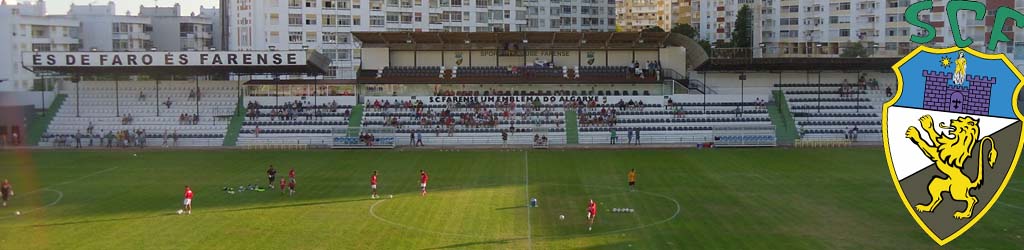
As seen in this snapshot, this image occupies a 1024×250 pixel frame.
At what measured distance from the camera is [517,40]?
282 feet

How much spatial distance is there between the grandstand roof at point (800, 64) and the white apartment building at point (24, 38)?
70.7 m

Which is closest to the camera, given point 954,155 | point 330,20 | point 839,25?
point 954,155

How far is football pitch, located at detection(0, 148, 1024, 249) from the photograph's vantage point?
32.8 meters

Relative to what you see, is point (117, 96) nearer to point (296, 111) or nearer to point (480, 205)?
point (296, 111)

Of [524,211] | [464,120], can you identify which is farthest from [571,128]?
[524,211]

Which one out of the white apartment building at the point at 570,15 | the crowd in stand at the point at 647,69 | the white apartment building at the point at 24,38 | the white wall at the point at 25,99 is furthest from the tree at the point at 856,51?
the white apartment building at the point at 24,38

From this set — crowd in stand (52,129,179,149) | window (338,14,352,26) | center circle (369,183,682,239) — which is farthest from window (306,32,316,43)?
center circle (369,183,682,239)

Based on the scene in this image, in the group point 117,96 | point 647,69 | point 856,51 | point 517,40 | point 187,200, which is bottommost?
point 187,200

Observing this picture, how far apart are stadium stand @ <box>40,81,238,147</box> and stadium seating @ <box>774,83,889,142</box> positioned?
46.2 m

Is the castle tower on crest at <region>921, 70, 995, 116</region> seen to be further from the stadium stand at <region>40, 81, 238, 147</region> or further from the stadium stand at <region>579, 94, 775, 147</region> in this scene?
the stadium stand at <region>40, 81, 238, 147</region>

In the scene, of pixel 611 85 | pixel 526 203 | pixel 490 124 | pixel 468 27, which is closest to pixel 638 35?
pixel 611 85

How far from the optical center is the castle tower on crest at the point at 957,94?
2073 centimetres

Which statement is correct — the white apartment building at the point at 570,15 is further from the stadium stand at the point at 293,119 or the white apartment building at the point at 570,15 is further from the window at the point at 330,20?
the stadium stand at the point at 293,119

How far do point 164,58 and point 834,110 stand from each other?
5385 cm
